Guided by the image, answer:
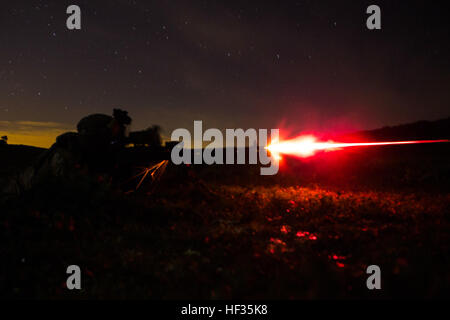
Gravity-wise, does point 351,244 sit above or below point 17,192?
below

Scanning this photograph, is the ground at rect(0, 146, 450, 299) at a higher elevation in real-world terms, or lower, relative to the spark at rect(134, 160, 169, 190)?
lower

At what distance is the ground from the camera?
17.3ft

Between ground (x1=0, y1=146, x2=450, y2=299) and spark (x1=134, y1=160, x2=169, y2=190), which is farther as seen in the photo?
spark (x1=134, y1=160, x2=169, y2=190)

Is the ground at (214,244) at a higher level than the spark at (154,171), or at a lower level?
lower

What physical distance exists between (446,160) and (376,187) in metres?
8.28

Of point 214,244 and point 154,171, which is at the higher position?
point 154,171

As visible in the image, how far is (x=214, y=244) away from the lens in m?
7.84

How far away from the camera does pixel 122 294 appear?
16.8 feet

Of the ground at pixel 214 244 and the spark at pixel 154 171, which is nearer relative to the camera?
the ground at pixel 214 244

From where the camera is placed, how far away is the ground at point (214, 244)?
208 inches

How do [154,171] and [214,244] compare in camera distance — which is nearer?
[214,244]
